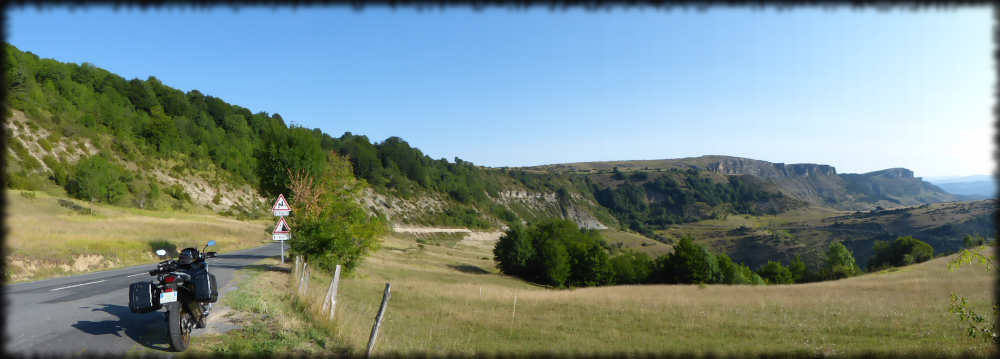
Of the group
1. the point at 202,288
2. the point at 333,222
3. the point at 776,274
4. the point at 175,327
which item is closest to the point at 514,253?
the point at 333,222

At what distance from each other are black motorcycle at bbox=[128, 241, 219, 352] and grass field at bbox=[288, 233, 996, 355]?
235 cm

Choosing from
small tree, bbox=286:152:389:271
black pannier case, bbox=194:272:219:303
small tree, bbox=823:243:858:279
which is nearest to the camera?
black pannier case, bbox=194:272:219:303

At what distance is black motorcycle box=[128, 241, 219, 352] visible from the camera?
258 inches

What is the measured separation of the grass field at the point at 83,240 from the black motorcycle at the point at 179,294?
1853 mm

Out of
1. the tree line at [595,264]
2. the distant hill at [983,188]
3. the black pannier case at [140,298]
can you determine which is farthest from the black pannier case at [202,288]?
the tree line at [595,264]

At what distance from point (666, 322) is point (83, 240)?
27.1 m

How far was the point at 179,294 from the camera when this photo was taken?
23.2ft

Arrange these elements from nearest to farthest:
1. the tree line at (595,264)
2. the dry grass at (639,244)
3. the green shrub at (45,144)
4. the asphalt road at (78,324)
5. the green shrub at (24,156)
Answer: the asphalt road at (78,324), the green shrub at (24,156), the green shrub at (45,144), the tree line at (595,264), the dry grass at (639,244)

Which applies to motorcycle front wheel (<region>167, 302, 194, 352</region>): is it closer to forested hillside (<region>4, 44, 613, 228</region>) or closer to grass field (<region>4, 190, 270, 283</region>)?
grass field (<region>4, 190, 270, 283</region>)

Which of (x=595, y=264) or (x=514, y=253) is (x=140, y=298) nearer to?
(x=514, y=253)

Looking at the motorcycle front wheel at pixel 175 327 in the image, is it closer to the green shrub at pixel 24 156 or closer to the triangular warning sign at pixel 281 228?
the triangular warning sign at pixel 281 228

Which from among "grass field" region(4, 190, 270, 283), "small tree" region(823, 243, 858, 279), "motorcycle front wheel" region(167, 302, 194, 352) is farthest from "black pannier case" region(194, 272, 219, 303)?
"small tree" region(823, 243, 858, 279)

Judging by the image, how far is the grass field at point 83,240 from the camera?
17.9m

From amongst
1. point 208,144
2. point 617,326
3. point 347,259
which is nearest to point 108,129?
point 208,144
